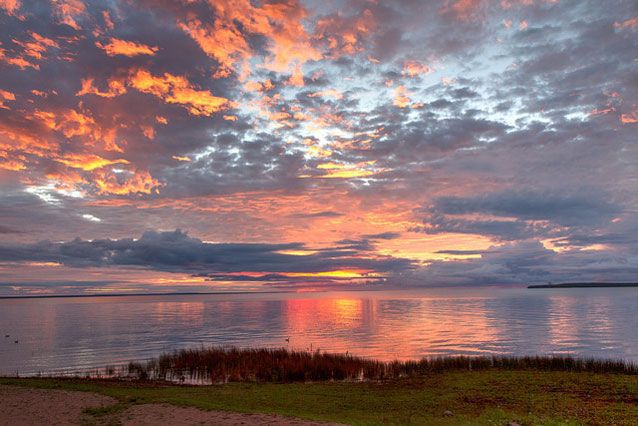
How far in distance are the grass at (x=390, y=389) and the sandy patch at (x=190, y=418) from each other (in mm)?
1007

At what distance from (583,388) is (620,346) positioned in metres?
46.9

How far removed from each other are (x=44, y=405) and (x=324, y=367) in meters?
22.2

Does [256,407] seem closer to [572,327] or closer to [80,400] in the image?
[80,400]

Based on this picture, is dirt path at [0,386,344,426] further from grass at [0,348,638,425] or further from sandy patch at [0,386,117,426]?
grass at [0,348,638,425]

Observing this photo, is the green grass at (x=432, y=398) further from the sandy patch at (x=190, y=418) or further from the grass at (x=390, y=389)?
the sandy patch at (x=190, y=418)

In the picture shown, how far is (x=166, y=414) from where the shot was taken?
75.8 ft

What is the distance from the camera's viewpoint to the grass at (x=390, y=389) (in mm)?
23602

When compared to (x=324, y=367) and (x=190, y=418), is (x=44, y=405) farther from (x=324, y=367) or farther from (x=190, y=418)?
(x=324, y=367)

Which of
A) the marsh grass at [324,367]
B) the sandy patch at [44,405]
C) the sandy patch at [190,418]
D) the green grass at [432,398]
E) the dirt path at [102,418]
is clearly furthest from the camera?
the marsh grass at [324,367]

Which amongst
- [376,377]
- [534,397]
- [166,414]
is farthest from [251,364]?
[534,397]

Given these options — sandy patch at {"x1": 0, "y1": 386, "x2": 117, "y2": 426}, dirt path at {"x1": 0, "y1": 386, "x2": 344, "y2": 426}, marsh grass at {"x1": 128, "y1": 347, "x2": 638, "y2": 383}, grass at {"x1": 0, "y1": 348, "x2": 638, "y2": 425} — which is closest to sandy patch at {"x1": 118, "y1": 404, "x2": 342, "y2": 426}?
dirt path at {"x1": 0, "y1": 386, "x2": 344, "y2": 426}

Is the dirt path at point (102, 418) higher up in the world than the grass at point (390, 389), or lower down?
higher up

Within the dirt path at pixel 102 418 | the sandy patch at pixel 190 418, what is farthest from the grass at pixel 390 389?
the sandy patch at pixel 190 418

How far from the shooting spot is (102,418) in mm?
22625
